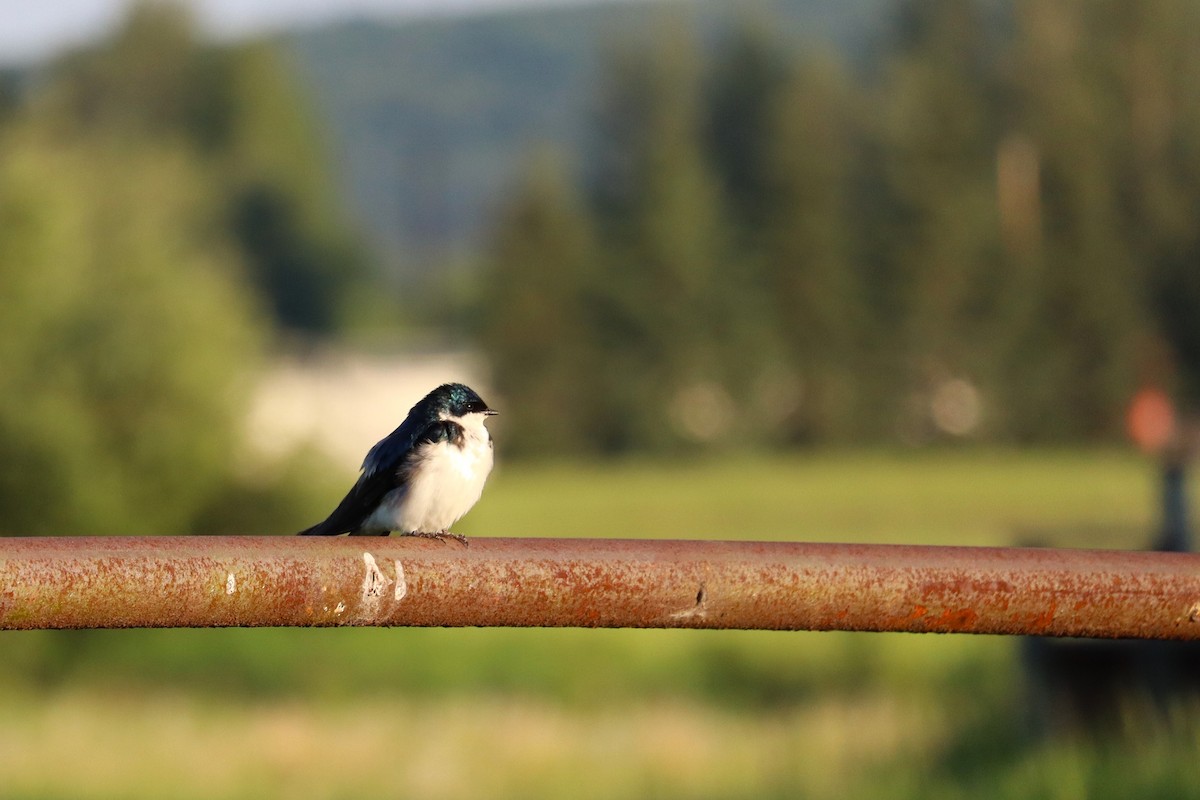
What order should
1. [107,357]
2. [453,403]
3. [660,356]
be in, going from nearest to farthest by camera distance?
1. [453,403]
2. [107,357]
3. [660,356]

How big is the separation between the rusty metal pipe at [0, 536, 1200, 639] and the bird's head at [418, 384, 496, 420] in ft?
6.61

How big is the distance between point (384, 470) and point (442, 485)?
0.14 meters

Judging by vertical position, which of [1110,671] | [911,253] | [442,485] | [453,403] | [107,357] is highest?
[911,253]

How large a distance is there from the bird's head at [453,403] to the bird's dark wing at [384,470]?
0.13ft

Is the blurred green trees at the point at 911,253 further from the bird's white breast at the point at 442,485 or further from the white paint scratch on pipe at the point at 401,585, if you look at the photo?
the white paint scratch on pipe at the point at 401,585

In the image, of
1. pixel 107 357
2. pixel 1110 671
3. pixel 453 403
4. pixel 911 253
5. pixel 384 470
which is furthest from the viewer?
pixel 911 253

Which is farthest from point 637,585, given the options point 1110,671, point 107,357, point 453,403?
point 107,357

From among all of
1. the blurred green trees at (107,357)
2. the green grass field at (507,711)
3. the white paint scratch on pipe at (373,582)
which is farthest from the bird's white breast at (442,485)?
the blurred green trees at (107,357)

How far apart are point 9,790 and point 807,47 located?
65848 millimetres

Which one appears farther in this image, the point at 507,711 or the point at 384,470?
the point at 507,711

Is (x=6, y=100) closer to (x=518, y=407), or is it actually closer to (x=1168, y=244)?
(x=518, y=407)

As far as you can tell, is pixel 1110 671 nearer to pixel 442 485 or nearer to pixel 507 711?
pixel 507 711

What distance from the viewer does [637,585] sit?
216cm

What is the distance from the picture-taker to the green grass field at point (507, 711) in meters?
12.8
